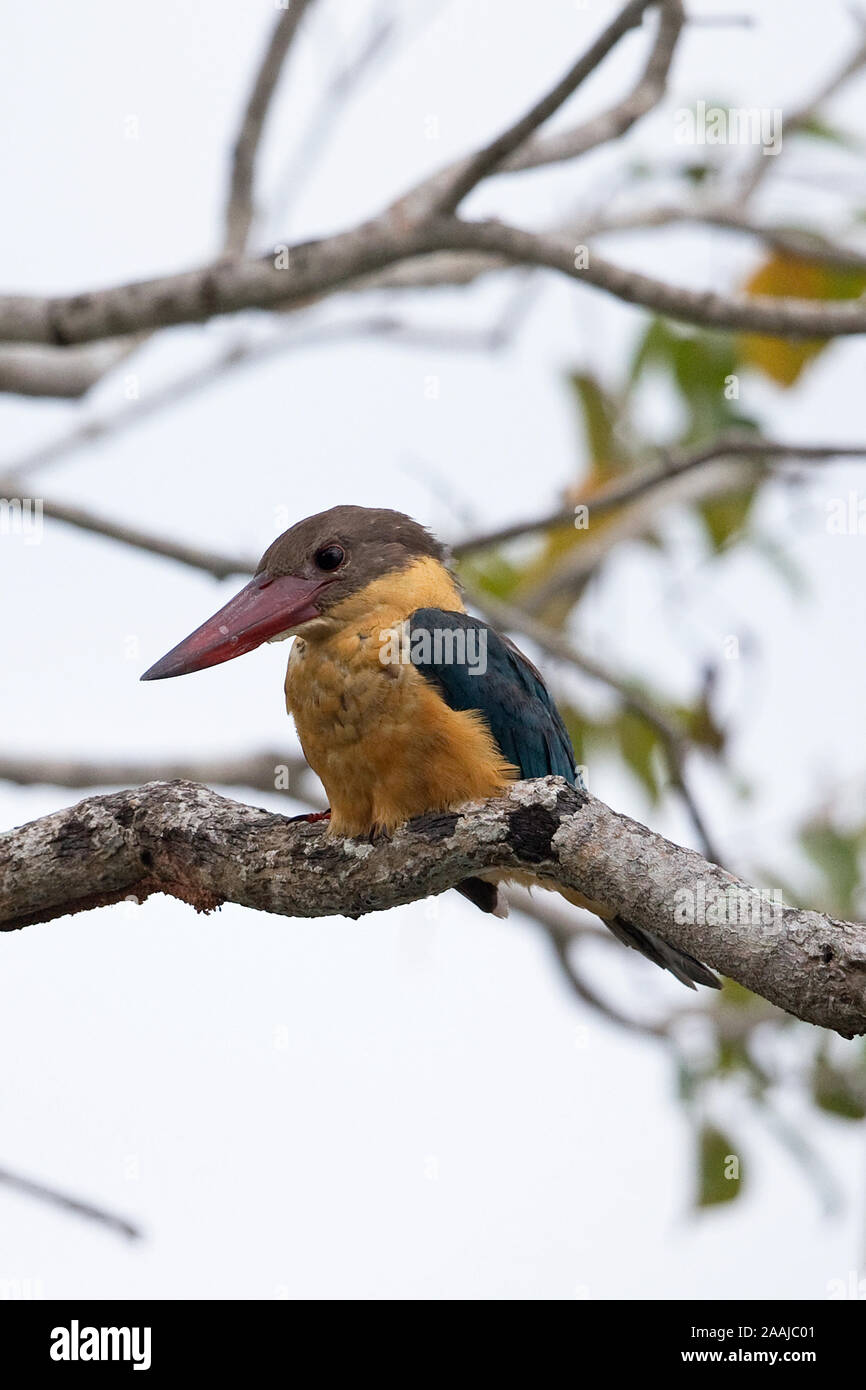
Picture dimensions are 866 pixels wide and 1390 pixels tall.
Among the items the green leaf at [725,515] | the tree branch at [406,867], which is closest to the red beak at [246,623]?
the tree branch at [406,867]

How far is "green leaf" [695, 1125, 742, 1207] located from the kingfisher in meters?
2.73

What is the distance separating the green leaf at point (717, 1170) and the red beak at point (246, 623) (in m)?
3.61

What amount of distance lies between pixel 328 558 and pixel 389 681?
0.49 m

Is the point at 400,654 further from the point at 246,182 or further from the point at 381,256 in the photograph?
the point at 246,182

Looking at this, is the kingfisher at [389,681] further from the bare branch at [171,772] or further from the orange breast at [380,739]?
the bare branch at [171,772]

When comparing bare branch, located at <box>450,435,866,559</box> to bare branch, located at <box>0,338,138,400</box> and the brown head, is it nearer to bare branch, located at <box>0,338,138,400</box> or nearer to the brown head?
the brown head

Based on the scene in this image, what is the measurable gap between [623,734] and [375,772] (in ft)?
9.99

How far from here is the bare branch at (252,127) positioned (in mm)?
5766

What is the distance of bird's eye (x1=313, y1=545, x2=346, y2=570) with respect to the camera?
451cm

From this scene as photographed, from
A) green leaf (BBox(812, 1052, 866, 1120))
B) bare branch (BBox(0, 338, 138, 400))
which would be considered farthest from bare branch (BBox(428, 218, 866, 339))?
green leaf (BBox(812, 1052, 866, 1120))

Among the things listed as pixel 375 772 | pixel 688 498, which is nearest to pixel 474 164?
pixel 375 772

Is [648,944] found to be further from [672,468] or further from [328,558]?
[672,468]

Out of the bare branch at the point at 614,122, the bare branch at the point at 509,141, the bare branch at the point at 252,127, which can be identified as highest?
the bare branch at the point at 252,127

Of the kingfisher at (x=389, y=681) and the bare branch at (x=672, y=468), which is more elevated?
the bare branch at (x=672, y=468)
